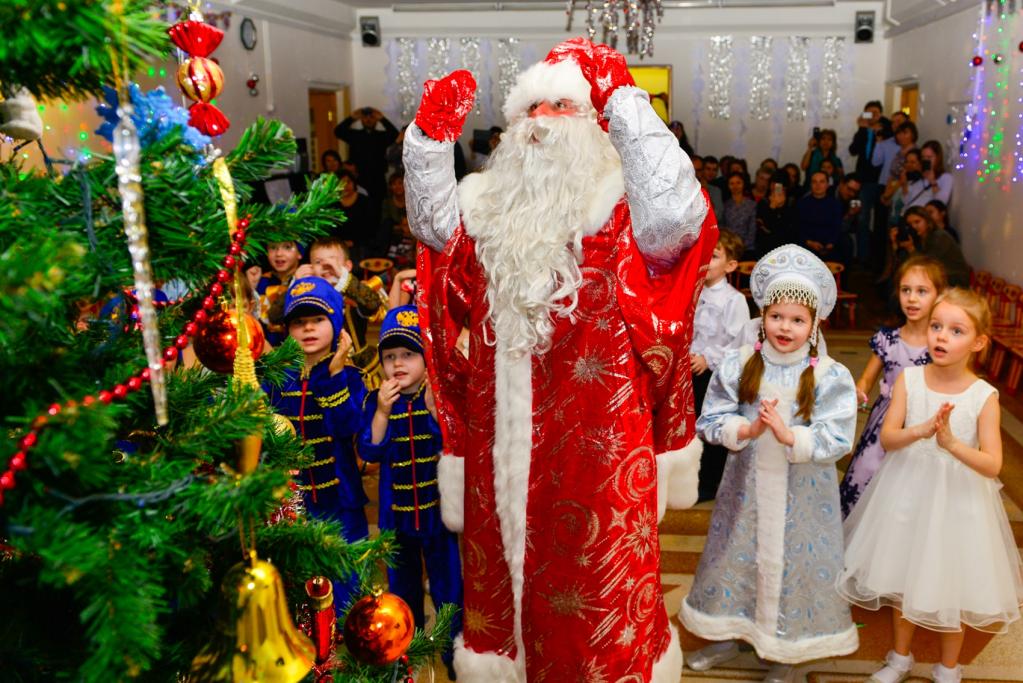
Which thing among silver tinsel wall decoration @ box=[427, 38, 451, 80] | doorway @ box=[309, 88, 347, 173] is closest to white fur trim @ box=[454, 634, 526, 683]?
doorway @ box=[309, 88, 347, 173]

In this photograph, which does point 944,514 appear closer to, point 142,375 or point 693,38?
point 142,375

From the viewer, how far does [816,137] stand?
1218cm

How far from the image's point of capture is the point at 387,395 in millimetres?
2949

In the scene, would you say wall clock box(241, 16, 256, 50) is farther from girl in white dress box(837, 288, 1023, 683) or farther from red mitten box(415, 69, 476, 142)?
girl in white dress box(837, 288, 1023, 683)

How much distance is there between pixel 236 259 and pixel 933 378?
2.61m

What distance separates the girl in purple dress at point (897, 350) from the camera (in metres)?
3.66

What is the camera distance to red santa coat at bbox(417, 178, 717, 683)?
2303 millimetres

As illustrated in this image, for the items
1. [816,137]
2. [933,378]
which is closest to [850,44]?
[816,137]

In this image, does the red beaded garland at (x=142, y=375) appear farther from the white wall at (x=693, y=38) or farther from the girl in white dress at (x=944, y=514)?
the white wall at (x=693, y=38)

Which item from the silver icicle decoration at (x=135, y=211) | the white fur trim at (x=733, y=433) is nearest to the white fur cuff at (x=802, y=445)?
the white fur trim at (x=733, y=433)

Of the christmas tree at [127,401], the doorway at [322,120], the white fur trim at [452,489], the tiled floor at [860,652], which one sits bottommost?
the tiled floor at [860,652]

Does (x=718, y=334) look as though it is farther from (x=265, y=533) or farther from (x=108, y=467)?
(x=108, y=467)

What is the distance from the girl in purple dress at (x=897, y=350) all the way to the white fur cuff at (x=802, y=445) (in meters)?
0.91

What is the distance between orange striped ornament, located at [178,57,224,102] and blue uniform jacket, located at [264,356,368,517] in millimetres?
1735
